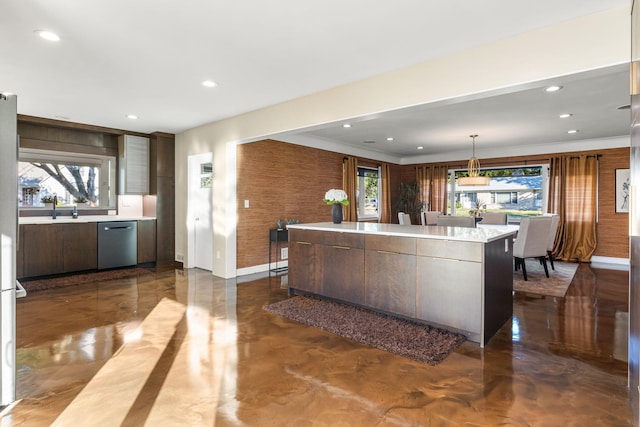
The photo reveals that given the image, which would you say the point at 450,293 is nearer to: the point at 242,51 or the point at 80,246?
the point at 242,51

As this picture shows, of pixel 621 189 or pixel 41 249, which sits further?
pixel 621 189

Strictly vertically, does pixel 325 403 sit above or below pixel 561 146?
below

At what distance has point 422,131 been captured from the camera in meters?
6.14

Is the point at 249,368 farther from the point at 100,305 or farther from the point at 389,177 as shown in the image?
the point at 389,177

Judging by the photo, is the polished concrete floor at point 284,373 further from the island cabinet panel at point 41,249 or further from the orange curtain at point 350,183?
the orange curtain at point 350,183

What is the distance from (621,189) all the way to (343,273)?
644cm

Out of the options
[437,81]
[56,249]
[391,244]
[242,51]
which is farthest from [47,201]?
[437,81]

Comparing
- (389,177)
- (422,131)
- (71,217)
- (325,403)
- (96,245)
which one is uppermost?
(422,131)

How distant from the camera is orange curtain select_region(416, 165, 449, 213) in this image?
345 inches

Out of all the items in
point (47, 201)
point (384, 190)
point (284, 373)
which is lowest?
point (284, 373)

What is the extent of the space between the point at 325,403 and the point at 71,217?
5639 mm

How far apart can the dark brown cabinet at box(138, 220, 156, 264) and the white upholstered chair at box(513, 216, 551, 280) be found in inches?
242

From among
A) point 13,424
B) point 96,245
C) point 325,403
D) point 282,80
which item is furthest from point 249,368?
point 96,245

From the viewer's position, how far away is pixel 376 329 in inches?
125
